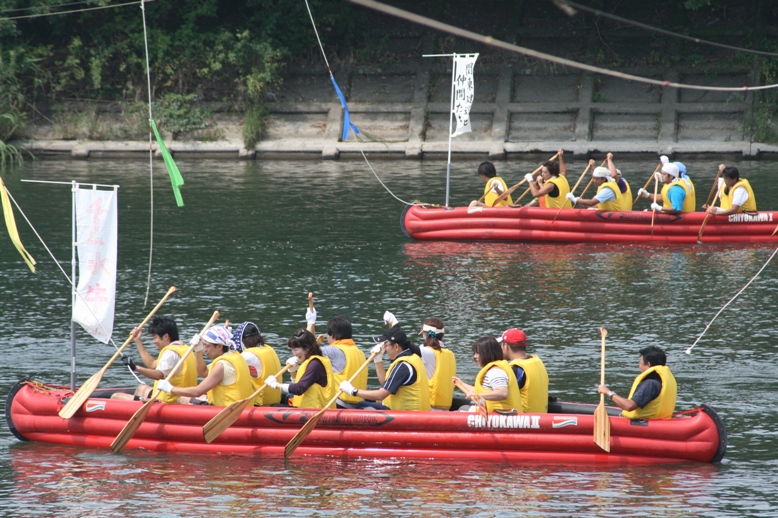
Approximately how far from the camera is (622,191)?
21875 millimetres

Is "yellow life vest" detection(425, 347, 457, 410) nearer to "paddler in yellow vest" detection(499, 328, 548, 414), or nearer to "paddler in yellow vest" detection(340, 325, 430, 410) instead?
"paddler in yellow vest" detection(340, 325, 430, 410)

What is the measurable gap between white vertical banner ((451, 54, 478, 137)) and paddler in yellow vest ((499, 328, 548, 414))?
12.2 m

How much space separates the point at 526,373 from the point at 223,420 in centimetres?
315

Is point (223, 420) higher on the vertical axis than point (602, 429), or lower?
lower

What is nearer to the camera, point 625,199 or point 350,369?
point 350,369

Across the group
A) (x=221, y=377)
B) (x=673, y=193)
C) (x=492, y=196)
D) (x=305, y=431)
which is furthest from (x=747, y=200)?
(x=221, y=377)

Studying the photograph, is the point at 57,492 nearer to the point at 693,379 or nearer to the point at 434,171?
the point at 693,379

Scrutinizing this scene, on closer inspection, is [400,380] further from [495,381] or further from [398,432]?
[495,381]

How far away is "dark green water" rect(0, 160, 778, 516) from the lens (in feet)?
34.4

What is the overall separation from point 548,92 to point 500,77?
1.73 metres

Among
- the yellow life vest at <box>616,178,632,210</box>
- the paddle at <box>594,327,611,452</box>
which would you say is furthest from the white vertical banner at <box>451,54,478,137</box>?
the paddle at <box>594,327,611,452</box>

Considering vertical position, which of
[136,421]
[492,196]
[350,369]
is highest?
[492,196]

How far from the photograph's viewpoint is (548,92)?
114 feet

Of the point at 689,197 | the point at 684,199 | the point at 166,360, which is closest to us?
the point at 166,360
